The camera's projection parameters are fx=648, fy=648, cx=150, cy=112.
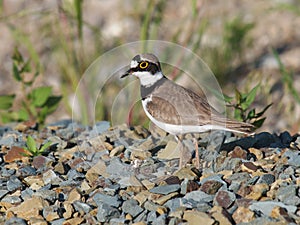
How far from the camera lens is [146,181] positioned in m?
3.61

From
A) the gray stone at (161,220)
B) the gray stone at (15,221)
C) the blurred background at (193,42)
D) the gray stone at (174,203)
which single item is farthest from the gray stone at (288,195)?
the blurred background at (193,42)

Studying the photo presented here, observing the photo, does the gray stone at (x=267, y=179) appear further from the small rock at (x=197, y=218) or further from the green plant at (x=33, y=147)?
the green plant at (x=33, y=147)

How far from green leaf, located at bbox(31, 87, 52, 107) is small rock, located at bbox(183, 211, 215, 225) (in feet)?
6.95

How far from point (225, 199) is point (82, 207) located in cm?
74

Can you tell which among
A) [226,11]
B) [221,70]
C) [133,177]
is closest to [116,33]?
[226,11]

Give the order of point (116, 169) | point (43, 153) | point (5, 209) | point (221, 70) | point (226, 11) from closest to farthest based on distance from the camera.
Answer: point (5, 209) < point (116, 169) < point (43, 153) < point (221, 70) < point (226, 11)

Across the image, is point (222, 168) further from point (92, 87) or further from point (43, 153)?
point (92, 87)

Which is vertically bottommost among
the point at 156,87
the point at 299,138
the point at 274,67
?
the point at 274,67

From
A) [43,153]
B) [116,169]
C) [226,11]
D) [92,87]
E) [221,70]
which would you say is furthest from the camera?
[226,11]

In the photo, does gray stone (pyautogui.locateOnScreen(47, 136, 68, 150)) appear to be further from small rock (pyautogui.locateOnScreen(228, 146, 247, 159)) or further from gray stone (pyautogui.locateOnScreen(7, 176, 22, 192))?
small rock (pyautogui.locateOnScreen(228, 146, 247, 159))

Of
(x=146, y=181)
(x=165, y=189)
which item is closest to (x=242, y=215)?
(x=165, y=189)

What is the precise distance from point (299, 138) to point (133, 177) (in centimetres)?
119

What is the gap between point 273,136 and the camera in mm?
4207

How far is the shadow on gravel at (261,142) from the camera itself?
403 cm
